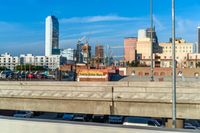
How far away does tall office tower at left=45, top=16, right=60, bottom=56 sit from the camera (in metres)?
185

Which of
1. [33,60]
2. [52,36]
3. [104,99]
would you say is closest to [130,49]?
[52,36]

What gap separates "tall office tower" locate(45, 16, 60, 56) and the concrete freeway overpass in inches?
6380

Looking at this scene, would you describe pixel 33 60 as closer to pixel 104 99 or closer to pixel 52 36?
pixel 52 36

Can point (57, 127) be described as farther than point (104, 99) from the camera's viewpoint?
No

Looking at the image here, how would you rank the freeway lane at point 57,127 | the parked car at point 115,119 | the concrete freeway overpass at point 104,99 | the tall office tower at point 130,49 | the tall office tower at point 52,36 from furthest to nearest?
the tall office tower at point 52,36 → the tall office tower at point 130,49 → the parked car at point 115,119 → the concrete freeway overpass at point 104,99 → the freeway lane at point 57,127

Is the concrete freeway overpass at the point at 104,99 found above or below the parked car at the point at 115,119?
above

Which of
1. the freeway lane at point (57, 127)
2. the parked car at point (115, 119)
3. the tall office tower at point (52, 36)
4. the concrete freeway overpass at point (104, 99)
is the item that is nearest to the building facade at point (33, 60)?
the tall office tower at point (52, 36)

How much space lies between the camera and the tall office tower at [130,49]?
535 feet

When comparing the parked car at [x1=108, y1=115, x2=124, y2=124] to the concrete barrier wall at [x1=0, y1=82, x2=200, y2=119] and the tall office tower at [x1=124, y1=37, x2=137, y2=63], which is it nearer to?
the concrete barrier wall at [x1=0, y1=82, x2=200, y2=119]

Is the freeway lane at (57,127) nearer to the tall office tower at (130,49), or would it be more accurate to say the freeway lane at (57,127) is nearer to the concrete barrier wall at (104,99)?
the concrete barrier wall at (104,99)

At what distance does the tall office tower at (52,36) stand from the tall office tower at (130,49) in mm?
37636

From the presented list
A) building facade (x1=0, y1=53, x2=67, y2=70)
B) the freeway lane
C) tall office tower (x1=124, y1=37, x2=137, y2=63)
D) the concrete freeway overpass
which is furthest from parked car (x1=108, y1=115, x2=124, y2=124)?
tall office tower (x1=124, y1=37, x2=137, y2=63)

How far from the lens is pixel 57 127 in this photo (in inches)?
193

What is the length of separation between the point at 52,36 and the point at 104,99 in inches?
6740
